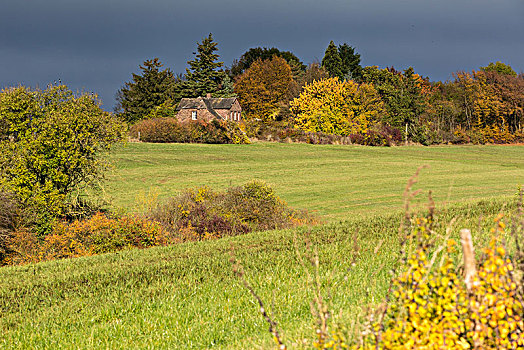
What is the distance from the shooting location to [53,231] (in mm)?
14031

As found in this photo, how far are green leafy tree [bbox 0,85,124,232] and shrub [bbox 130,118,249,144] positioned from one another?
93.7 ft

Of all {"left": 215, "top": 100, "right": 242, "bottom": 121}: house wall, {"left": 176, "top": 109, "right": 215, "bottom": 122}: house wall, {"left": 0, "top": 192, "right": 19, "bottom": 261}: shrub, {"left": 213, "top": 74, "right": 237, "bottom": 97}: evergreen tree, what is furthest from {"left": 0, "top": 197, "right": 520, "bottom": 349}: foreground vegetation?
{"left": 213, "top": 74, "right": 237, "bottom": 97}: evergreen tree

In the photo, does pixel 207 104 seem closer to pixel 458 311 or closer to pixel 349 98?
pixel 349 98

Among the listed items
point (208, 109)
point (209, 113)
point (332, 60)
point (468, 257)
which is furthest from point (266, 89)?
point (468, 257)

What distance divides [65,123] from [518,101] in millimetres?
62144

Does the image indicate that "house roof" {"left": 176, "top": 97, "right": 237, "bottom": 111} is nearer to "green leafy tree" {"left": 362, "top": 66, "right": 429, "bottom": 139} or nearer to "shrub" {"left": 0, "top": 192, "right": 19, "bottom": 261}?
"green leafy tree" {"left": 362, "top": 66, "right": 429, "bottom": 139}

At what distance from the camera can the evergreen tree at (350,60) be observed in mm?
78062

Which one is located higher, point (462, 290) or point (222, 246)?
point (462, 290)

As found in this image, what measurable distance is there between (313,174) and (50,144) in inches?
687

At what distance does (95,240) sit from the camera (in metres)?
11.7

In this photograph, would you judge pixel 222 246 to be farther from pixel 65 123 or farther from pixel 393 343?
pixel 65 123

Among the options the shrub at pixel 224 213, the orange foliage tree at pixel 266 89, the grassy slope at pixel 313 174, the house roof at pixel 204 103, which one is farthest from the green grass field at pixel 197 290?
the orange foliage tree at pixel 266 89

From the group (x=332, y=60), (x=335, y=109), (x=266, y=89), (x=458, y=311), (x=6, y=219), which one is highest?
(x=332, y=60)

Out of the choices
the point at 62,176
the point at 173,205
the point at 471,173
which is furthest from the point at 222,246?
the point at 471,173
